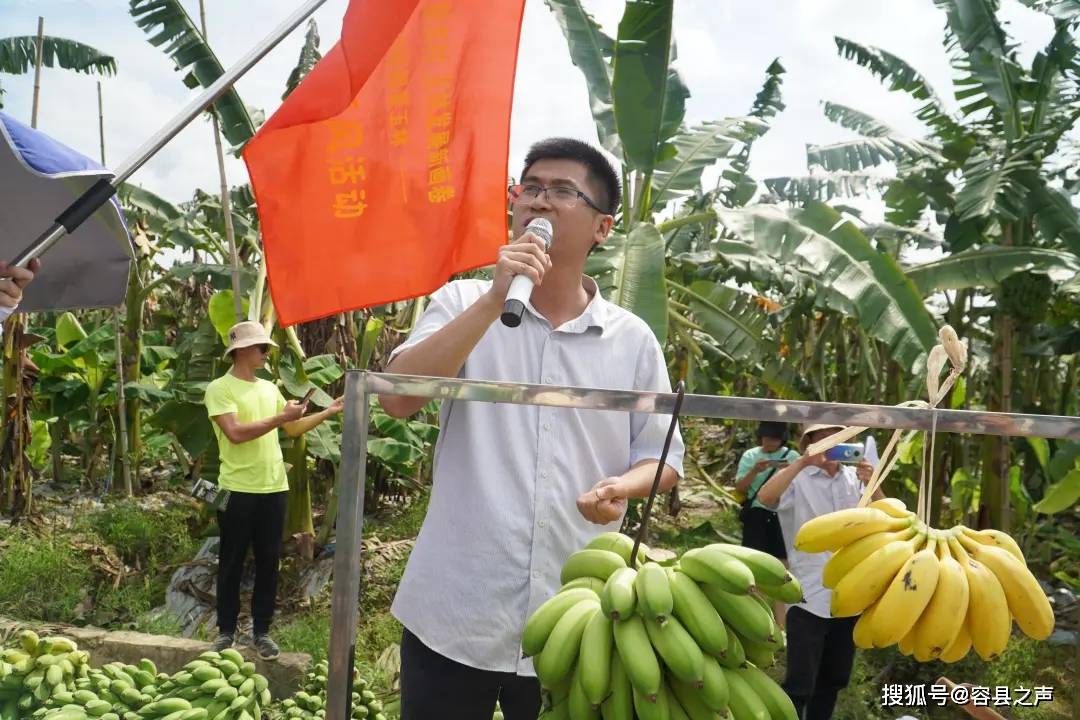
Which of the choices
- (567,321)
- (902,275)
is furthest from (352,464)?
(902,275)

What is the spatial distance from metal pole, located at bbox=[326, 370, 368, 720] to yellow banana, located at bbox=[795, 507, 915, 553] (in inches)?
22.5

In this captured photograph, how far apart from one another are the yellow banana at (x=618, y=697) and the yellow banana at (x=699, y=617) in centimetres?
9

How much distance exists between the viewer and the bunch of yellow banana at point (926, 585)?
1.09 m

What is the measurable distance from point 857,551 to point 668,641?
30cm

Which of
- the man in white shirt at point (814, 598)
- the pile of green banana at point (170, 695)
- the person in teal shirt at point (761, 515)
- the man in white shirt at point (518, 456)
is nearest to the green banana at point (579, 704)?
the man in white shirt at point (518, 456)

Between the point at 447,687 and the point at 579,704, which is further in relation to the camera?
the point at 447,687

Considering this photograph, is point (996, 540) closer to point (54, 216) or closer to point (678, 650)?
point (678, 650)

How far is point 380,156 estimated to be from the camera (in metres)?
2.91

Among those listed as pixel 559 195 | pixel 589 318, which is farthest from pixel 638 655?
pixel 559 195

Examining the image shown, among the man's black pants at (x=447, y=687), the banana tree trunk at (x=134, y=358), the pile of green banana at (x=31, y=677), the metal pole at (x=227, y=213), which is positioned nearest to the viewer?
the man's black pants at (x=447, y=687)

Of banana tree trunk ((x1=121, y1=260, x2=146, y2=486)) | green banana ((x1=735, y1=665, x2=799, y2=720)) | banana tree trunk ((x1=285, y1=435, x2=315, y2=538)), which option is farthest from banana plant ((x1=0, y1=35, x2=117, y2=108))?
green banana ((x1=735, y1=665, x2=799, y2=720))

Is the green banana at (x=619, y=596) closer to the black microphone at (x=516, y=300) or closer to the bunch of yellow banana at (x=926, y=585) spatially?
the bunch of yellow banana at (x=926, y=585)

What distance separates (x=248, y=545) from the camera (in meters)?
4.56

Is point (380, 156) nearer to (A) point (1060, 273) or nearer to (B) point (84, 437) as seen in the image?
(A) point (1060, 273)
